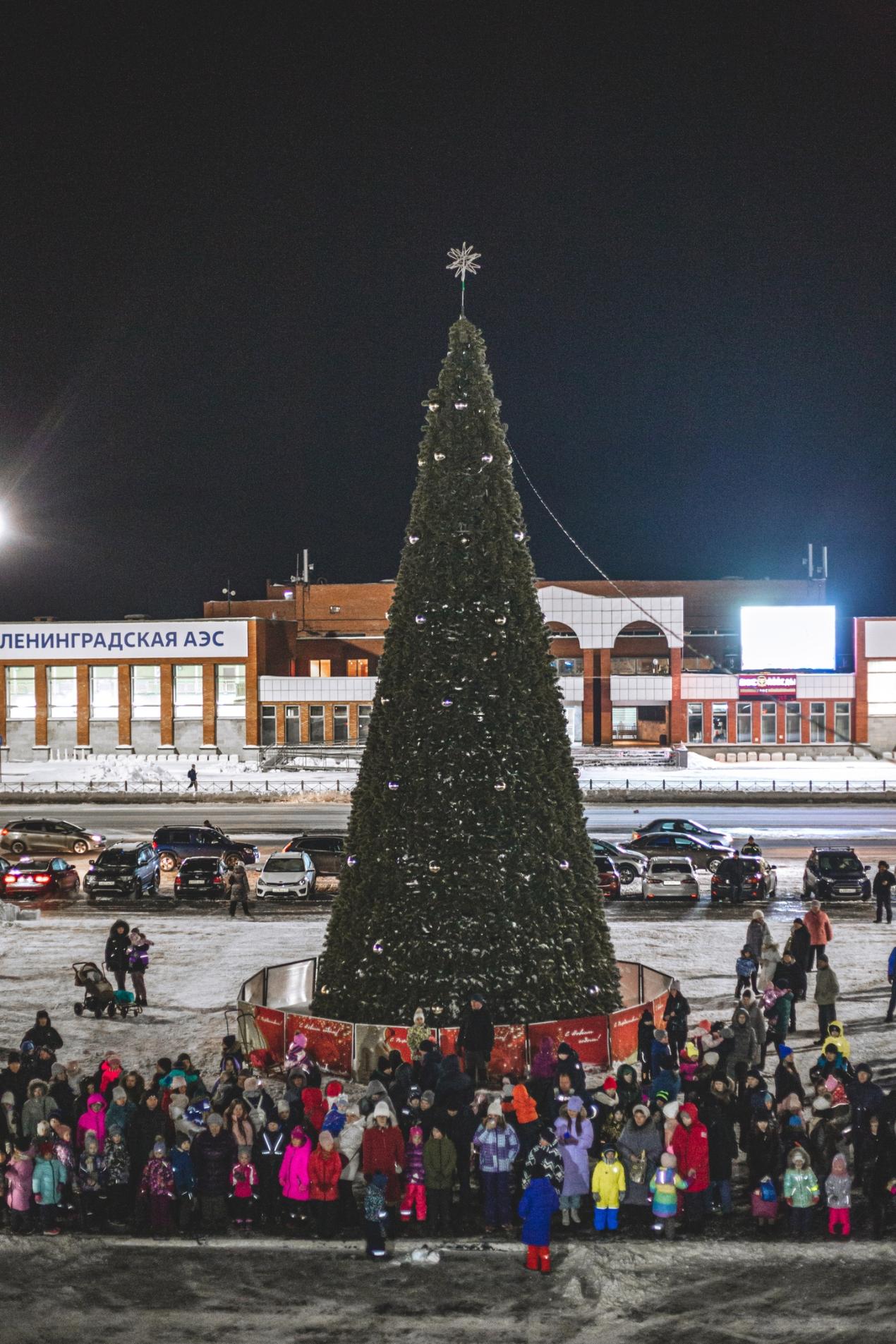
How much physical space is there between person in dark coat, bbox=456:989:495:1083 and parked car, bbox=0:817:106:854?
80.9 ft

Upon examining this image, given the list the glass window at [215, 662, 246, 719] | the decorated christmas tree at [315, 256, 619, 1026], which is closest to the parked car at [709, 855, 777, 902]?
the decorated christmas tree at [315, 256, 619, 1026]

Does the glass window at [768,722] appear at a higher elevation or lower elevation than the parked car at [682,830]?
higher

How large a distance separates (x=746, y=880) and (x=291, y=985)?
517 inches

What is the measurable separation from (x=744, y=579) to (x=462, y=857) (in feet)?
256

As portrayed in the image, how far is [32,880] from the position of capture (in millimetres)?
29000

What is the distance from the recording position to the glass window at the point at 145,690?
232 ft

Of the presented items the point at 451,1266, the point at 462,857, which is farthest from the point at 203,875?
the point at 451,1266

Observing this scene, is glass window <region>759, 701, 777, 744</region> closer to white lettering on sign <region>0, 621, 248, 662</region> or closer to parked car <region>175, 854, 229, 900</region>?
white lettering on sign <region>0, 621, 248, 662</region>

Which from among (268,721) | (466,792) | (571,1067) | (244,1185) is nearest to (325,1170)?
(244,1185)

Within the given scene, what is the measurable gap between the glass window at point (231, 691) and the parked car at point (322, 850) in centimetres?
3994

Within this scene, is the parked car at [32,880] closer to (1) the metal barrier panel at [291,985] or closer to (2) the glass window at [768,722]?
(1) the metal barrier panel at [291,985]

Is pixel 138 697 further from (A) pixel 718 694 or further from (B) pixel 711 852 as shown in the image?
(B) pixel 711 852

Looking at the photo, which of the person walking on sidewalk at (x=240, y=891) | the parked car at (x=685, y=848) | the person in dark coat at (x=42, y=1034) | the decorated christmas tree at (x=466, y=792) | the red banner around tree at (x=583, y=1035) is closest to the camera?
the person in dark coat at (x=42, y=1034)

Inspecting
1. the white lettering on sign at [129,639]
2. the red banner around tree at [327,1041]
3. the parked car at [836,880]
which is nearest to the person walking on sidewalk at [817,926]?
the red banner around tree at [327,1041]
